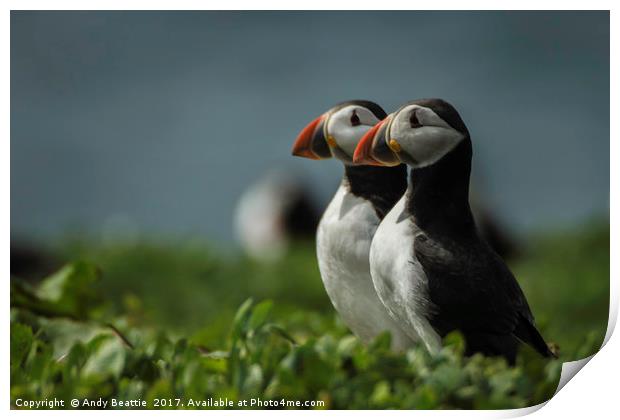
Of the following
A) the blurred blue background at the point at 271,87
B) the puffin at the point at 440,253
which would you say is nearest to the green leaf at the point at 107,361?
the blurred blue background at the point at 271,87

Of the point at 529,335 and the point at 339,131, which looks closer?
the point at 529,335

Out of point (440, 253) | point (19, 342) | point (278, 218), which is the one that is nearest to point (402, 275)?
point (440, 253)

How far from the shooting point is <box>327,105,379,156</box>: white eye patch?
78.9 inches

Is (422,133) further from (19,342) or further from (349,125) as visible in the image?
(19,342)

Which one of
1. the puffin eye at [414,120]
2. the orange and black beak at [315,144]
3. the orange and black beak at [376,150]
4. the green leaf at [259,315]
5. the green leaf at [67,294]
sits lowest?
the green leaf at [67,294]

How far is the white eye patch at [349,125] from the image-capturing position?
6.57ft

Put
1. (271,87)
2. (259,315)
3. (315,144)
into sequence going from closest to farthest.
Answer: (259,315), (315,144), (271,87)

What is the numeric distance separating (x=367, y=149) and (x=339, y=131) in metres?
0.15

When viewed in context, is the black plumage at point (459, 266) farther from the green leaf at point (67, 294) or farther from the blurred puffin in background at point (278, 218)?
the blurred puffin in background at point (278, 218)

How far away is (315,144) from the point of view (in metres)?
2.06

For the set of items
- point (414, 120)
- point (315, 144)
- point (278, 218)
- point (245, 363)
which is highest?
point (414, 120)

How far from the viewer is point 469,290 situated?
1.80m

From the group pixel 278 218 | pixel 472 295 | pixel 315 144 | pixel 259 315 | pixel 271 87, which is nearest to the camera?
pixel 472 295

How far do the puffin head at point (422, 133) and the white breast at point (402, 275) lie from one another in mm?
107
